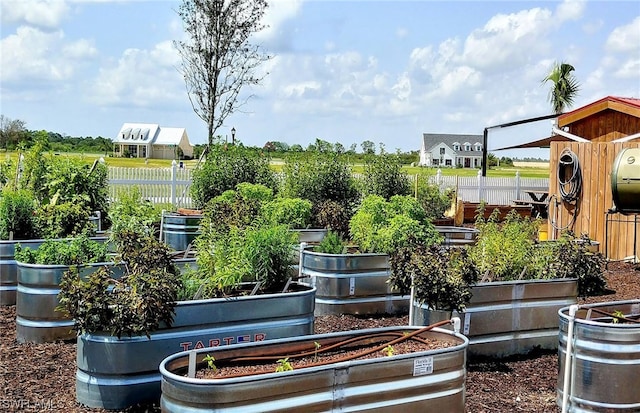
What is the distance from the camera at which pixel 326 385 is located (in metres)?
3.50

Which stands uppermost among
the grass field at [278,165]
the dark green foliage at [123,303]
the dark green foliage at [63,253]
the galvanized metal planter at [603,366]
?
the grass field at [278,165]

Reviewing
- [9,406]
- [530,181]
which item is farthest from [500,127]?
[9,406]

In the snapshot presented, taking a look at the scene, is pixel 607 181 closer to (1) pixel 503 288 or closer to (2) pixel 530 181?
(1) pixel 503 288

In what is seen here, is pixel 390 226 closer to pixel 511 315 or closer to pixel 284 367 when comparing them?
pixel 511 315

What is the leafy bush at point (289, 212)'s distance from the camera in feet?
28.7

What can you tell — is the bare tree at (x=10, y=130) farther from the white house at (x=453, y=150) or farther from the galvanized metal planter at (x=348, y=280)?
the white house at (x=453, y=150)

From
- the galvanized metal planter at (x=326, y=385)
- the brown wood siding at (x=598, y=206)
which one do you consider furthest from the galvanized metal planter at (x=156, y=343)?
the brown wood siding at (x=598, y=206)

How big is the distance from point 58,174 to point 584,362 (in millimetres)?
7833

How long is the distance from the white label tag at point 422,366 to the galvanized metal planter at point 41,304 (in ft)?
9.94

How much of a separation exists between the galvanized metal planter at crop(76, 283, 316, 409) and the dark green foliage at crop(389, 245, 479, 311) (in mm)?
1320

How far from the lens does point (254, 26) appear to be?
22.7 m

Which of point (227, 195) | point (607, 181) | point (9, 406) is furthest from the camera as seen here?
point (607, 181)

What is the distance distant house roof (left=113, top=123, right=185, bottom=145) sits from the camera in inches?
3169

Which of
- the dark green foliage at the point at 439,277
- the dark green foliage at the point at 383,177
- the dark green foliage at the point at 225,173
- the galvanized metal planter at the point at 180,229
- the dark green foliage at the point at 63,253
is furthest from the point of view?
the dark green foliage at the point at 383,177
